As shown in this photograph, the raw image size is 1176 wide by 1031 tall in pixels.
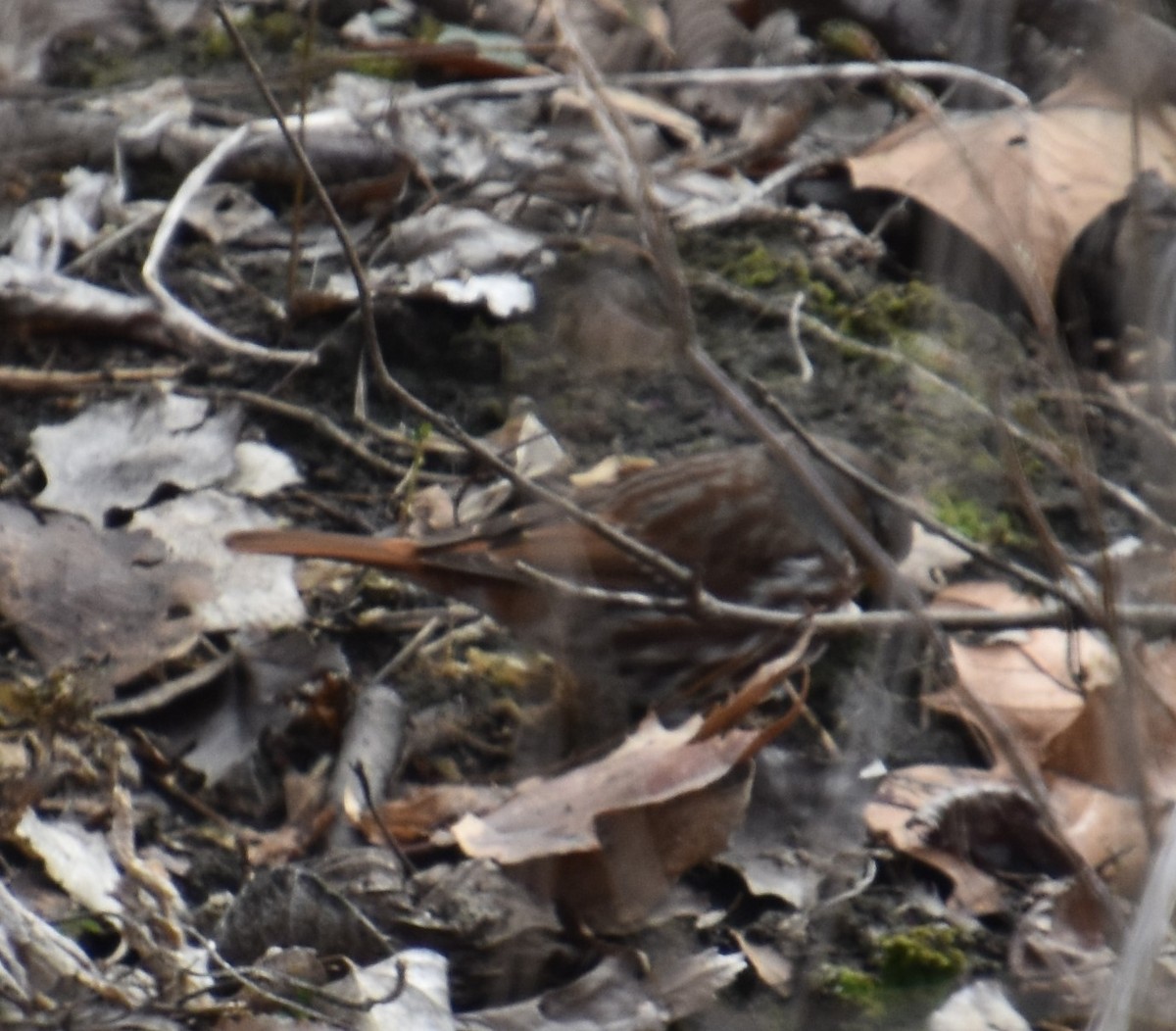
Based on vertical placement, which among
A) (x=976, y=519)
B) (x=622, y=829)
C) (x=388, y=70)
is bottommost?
(x=976, y=519)

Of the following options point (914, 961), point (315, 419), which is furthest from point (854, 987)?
point (315, 419)

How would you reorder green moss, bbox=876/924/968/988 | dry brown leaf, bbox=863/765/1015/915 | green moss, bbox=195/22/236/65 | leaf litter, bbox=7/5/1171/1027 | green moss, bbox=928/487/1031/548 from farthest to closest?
green moss, bbox=195/22/236/65 < green moss, bbox=928/487/1031/548 < dry brown leaf, bbox=863/765/1015/915 < green moss, bbox=876/924/968/988 < leaf litter, bbox=7/5/1171/1027

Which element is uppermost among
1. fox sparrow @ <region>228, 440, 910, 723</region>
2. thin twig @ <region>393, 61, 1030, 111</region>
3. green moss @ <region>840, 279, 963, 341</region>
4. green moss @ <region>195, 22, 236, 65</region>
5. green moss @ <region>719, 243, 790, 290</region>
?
thin twig @ <region>393, 61, 1030, 111</region>

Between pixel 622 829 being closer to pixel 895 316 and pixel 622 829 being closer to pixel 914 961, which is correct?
pixel 914 961

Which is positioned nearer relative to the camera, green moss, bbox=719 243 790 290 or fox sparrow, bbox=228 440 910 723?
fox sparrow, bbox=228 440 910 723

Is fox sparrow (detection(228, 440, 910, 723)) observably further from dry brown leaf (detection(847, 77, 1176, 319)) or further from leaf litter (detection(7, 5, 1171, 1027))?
dry brown leaf (detection(847, 77, 1176, 319))

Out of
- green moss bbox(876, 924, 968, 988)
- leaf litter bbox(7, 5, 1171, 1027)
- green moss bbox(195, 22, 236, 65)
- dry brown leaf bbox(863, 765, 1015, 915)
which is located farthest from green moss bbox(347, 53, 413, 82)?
green moss bbox(876, 924, 968, 988)

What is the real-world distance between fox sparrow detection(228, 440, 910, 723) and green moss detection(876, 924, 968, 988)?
2.16 ft

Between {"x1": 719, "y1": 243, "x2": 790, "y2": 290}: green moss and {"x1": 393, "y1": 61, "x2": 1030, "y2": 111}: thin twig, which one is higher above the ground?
{"x1": 393, "y1": 61, "x2": 1030, "y2": 111}: thin twig

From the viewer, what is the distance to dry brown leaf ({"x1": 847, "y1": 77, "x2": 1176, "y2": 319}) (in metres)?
4.30

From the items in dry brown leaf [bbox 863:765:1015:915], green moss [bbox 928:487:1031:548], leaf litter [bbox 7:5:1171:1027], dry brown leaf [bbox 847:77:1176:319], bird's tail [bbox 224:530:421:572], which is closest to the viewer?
leaf litter [bbox 7:5:1171:1027]

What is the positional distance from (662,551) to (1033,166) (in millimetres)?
1393

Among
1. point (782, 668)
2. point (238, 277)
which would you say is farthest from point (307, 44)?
point (782, 668)

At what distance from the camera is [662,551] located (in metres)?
4.04
